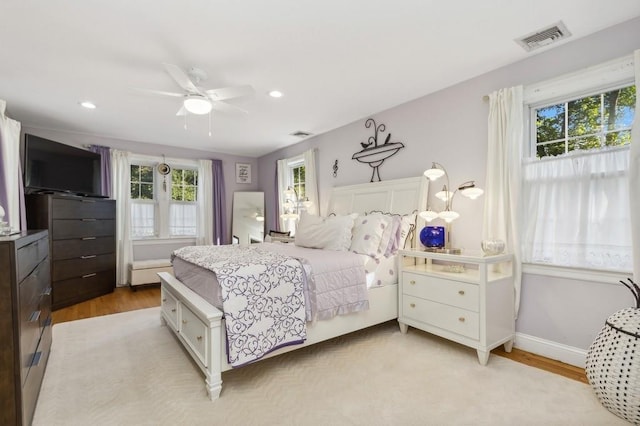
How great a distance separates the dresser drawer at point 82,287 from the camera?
3854 mm

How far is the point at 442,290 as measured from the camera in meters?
2.58

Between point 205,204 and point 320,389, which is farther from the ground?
point 205,204

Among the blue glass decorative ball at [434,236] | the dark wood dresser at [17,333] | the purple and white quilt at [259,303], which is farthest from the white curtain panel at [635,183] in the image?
the dark wood dresser at [17,333]

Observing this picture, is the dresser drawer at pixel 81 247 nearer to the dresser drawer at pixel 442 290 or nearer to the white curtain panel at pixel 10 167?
the white curtain panel at pixel 10 167

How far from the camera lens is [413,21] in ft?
6.81

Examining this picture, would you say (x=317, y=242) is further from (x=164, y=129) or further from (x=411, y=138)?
(x=164, y=129)

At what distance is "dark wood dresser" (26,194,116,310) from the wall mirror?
208 centimetres

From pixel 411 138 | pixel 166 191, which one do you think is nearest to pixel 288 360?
pixel 411 138

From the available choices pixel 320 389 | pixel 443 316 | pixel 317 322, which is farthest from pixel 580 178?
pixel 320 389

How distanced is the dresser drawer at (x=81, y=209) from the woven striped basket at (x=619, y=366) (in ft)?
17.8

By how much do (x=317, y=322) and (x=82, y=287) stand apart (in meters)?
3.67

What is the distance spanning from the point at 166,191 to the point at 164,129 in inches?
57.1

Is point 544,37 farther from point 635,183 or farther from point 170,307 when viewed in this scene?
point 170,307

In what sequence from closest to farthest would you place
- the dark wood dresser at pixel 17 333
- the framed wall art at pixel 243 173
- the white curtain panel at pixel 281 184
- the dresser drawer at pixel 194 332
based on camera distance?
the dark wood dresser at pixel 17 333 < the dresser drawer at pixel 194 332 < the white curtain panel at pixel 281 184 < the framed wall art at pixel 243 173
